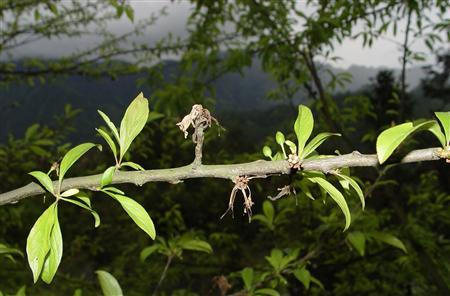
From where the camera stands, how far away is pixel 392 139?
1.87ft

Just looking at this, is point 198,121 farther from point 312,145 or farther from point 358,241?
point 358,241

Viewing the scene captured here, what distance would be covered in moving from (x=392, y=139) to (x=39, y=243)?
54 centimetres

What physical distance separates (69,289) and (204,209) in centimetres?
945

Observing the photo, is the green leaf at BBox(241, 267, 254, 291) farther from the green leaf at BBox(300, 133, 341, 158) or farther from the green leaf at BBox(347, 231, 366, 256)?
the green leaf at BBox(300, 133, 341, 158)

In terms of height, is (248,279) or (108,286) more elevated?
(108,286)

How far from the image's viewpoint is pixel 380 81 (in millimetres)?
23609

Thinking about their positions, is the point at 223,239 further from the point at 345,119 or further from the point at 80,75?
the point at 80,75

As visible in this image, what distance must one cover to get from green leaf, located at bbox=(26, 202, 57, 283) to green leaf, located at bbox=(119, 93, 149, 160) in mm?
172

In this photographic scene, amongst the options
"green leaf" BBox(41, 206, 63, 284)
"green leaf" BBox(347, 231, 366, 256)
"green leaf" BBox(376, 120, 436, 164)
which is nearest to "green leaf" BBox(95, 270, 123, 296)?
"green leaf" BBox(41, 206, 63, 284)

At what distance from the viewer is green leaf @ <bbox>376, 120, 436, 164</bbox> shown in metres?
0.55

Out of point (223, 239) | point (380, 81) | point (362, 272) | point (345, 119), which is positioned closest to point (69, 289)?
point (223, 239)

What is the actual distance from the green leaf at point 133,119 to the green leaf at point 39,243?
17cm

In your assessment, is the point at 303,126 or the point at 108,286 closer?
the point at 303,126

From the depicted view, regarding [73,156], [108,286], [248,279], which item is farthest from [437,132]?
[248,279]
